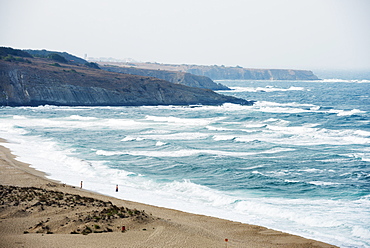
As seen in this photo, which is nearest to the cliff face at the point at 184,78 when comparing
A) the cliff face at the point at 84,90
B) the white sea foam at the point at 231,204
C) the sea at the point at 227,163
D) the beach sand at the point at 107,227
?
the cliff face at the point at 84,90

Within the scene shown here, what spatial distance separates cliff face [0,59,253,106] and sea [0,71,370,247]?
1786cm

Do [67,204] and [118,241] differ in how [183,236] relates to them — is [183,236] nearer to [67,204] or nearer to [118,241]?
[118,241]

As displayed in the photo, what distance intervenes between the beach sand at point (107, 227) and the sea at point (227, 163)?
6.23 feet

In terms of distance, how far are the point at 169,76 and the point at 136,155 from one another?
332 ft

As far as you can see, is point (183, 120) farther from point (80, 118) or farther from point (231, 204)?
point (231, 204)

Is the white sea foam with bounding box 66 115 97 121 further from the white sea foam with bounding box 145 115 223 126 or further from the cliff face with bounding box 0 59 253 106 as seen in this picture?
the cliff face with bounding box 0 59 253 106

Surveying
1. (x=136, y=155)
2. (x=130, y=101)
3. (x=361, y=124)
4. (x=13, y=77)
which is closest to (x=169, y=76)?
(x=130, y=101)

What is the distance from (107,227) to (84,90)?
7007 cm

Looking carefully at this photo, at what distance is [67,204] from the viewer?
1998 centimetres

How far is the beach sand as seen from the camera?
15836mm

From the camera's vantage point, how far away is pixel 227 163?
1310 inches

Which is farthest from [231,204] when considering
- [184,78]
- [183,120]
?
[184,78]

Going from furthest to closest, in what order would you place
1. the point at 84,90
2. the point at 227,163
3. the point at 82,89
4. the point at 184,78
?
the point at 184,78 < the point at 84,90 < the point at 82,89 < the point at 227,163

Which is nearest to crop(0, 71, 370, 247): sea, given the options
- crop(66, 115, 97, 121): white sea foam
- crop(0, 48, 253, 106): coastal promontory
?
crop(66, 115, 97, 121): white sea foam
